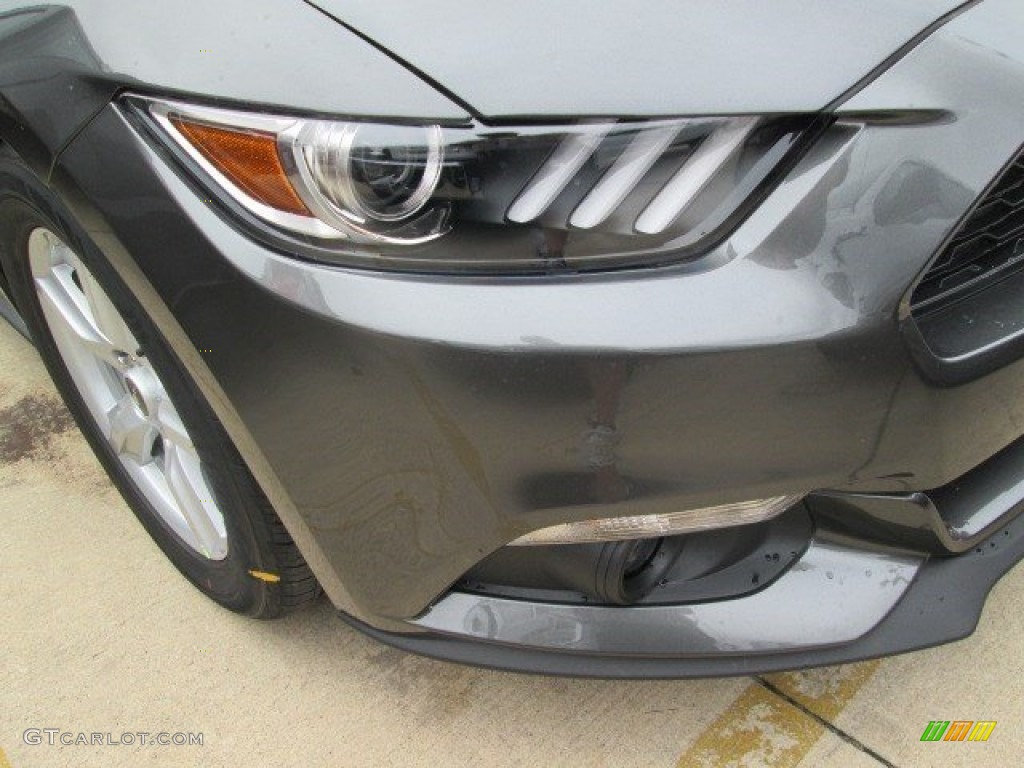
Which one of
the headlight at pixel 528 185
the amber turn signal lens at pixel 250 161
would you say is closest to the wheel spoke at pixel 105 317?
the amber turn signal lens at pixel 250 161

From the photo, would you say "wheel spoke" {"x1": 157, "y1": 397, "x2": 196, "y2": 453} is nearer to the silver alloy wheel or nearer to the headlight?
the silver alloy wheel

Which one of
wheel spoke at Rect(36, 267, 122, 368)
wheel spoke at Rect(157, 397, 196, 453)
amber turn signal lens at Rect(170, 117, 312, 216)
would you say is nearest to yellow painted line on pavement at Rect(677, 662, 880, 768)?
wheel spoke at Rect(157, 397, 196, 453)

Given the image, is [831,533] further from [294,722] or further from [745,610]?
[294,722]

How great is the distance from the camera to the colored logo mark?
1740 millimetres

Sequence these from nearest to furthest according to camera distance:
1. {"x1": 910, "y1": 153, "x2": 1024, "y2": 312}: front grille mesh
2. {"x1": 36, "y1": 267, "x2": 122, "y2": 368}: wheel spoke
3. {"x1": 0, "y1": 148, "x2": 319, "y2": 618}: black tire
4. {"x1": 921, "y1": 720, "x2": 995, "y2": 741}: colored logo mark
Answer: {"x1": 910, "y1": 153, "x2": 1024, "y2": 312}: front grille mesh < {"x1": 0, "y1": 148, "x2": 319, "y2": 618}: black tire < {"x1": 921, "y1": 720, "x2": 995, "y2": 741}: colored logo mark < {"x1": 36, "y1": 267, "x2": 122, "y2": 368}: wheel spoke

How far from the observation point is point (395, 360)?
125 cm

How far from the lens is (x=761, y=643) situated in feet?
4.80

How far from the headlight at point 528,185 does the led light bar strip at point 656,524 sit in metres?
0.35

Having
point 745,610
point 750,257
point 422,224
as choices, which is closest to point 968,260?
point 750,257

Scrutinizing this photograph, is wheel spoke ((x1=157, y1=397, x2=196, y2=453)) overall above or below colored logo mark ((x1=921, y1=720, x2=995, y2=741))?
above

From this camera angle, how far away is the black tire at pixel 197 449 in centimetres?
156

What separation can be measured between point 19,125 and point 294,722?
109cm

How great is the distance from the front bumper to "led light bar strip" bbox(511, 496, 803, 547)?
2.4 inches

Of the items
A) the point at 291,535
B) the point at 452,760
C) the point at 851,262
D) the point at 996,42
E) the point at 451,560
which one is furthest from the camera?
the point at 452,760
